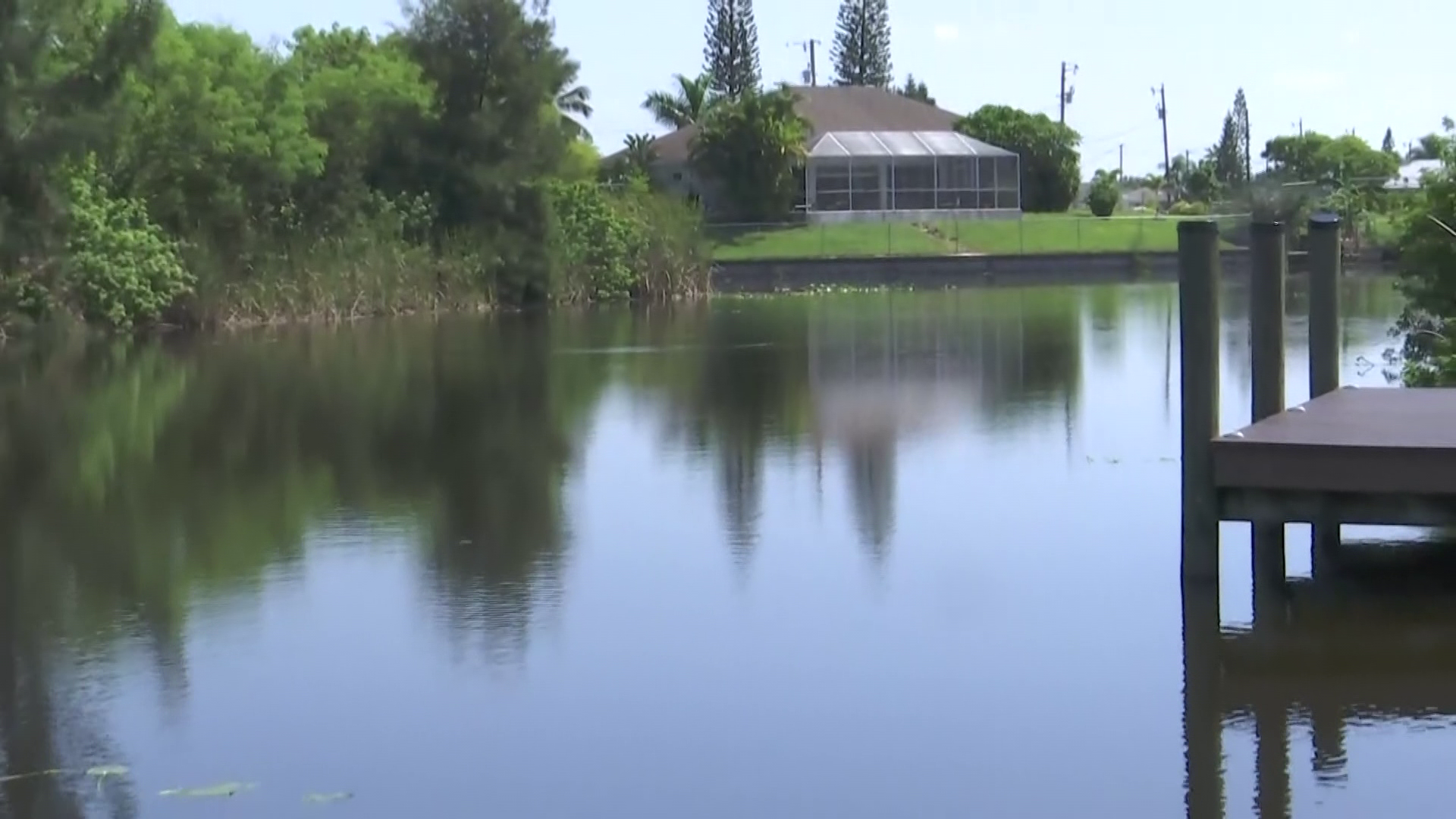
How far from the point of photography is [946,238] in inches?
2655

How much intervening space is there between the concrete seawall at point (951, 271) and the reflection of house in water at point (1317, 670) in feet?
152

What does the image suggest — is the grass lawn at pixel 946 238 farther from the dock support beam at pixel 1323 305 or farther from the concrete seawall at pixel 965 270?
the dock support beam at pixel 1323 305

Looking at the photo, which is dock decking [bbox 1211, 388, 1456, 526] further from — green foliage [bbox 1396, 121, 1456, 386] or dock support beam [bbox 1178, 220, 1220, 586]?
green foliage [bbox 1396, 121, 1456, 386]

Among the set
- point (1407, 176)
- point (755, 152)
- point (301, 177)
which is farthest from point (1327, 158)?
point (301, 177)

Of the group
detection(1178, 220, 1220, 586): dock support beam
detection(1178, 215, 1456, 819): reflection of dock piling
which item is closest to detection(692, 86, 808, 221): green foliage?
detection(1178, 215, 1456, 819): reflection of dock piling

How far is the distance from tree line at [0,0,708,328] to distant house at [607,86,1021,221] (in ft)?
50.2

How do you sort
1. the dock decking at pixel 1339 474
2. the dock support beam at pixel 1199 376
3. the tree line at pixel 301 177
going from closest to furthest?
A: 1. the dock decking at pixel 1339 474
2. the dock support beam at pixel 1199 376
3. the tree line at pixel 301 177

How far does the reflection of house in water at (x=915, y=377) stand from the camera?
59.8 ft

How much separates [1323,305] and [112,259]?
88.5 feet

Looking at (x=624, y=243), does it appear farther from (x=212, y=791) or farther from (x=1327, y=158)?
(x=1327, y=158)

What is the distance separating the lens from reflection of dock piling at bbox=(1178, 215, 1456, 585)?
10.6m

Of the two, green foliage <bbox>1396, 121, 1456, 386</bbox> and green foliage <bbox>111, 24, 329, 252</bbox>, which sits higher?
green foliage <bbox>111, 24, 329, 252</bbox>

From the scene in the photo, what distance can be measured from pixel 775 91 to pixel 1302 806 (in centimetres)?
6086

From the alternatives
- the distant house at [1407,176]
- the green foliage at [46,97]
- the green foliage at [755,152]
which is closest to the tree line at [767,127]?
the green foliage at [755,152]
